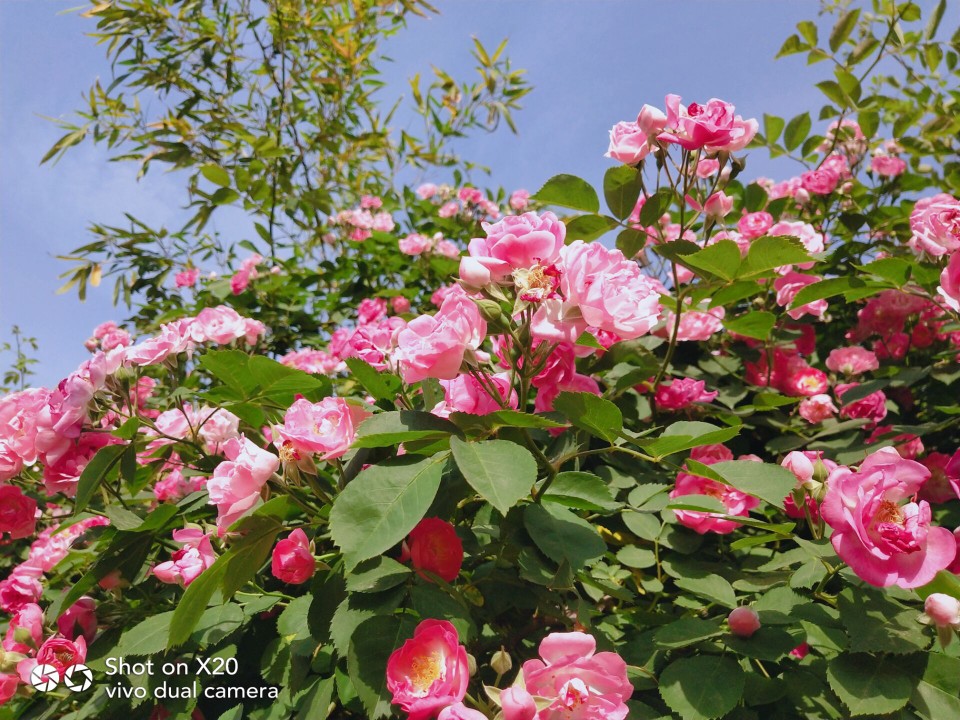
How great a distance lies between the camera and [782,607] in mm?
901

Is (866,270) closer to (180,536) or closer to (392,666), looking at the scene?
(392,666)

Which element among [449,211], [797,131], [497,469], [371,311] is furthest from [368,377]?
[449,211]

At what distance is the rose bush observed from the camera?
741 millimetres

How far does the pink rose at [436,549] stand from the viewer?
0.79 meters

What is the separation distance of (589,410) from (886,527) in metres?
0.38

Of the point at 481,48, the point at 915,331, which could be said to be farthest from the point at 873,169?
the point at 481,48

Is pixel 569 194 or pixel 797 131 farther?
pixel 797 131

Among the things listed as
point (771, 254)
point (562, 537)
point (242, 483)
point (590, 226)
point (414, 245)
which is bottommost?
point (562, 537)

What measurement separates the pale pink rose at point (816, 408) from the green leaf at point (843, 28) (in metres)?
1.18

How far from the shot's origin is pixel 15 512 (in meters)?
1.31

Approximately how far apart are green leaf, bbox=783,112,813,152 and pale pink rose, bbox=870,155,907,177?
0.52m

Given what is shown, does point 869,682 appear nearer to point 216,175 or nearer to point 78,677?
point 78,677

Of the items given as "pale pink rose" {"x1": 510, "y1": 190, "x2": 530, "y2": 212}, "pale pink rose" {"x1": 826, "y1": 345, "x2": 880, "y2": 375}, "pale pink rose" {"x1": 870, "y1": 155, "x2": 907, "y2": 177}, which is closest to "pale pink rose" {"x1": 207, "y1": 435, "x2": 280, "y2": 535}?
"pale pink rose" {"x1": 826, "y1": 345, "x2": 880, "y2": 375}

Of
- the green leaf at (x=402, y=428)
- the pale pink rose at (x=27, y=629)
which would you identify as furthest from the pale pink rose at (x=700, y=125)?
the pale pink rose at (x=27, y=629)
